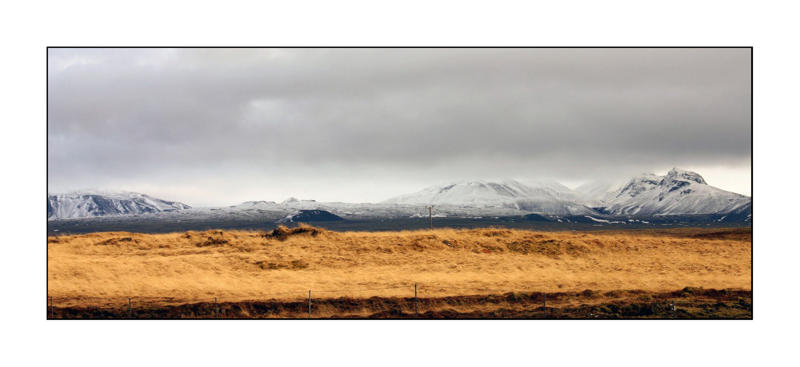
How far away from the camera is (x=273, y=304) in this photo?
1102 inches

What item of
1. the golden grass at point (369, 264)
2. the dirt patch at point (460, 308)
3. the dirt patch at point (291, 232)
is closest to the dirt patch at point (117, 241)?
the golden grass at point (369, 264)

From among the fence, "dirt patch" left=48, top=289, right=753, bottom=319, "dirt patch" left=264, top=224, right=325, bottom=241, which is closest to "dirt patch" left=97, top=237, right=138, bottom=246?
"dirt patch" left=264, top=224, right=325, bottom=241

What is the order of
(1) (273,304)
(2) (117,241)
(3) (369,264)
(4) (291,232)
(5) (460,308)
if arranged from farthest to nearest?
(4) (291,232) < (2) (117,241) < (3) (369,264) < (5) (460,308) < (1) (273,304)

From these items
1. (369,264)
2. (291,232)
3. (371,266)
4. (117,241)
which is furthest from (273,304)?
(117,241)

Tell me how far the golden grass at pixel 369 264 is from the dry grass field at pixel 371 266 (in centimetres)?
8

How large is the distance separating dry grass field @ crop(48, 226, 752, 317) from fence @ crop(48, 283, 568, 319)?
0.69 ft

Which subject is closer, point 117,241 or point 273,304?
point 273,304

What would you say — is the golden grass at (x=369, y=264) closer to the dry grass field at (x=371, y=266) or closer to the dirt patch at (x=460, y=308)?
the dry grass field at (x=371, y=266)

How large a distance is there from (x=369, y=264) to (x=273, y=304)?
45.1 ft

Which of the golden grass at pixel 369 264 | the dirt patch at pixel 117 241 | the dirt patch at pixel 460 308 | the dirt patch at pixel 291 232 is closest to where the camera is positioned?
the dirt patch at pixel 460 308

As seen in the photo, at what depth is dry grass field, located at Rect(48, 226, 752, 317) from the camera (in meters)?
30.9

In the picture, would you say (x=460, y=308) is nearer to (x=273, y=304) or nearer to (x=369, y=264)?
(x=273, y=304)

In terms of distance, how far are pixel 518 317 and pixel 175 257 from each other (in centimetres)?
2462

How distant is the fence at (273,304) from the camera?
26922 mm
